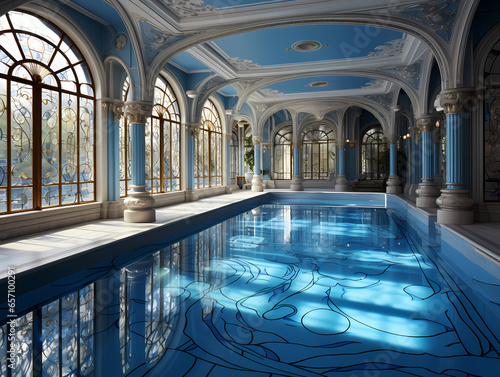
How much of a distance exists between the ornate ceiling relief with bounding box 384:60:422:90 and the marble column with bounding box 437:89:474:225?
3301mm

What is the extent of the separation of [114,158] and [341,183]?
45.2ft

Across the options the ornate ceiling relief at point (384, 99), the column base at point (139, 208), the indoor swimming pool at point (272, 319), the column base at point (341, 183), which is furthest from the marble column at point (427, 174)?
the column base at point (341, 183)

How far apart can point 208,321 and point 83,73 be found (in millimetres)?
7216

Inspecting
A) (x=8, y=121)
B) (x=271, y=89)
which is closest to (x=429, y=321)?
(x=8, y=121)

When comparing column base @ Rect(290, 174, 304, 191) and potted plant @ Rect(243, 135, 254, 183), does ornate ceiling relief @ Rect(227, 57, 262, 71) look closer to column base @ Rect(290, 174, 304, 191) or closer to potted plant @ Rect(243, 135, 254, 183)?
column base @ Rect(290, 174, 304, 191)

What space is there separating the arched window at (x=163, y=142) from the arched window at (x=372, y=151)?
12.7 m

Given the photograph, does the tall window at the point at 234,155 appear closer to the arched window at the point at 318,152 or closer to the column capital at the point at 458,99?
the arched window at the point at 318,152

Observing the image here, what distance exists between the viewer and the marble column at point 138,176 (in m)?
8.02

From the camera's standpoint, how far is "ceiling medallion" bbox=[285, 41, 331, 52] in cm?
915

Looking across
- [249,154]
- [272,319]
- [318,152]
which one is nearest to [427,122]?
[272,319]

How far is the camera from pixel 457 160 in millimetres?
7793

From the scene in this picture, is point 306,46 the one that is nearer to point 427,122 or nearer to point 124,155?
point 427,122

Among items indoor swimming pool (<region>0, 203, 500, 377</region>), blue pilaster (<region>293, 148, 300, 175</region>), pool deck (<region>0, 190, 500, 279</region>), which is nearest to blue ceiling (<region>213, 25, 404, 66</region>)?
pool deck (<region>0, 190, 500, 279</region>)

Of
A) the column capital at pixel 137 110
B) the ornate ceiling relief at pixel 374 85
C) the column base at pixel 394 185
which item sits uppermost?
the ornate ceiling relief at pixel 374 85
